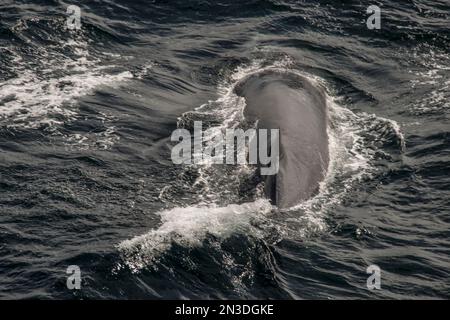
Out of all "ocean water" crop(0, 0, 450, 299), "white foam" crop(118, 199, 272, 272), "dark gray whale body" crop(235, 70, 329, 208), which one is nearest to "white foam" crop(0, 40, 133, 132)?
"ocean water" crop(0, 0, 450, 299)

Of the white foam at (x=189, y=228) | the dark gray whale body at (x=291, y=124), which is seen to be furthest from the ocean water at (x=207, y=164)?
the dark gray whale body at (x=291, y=124)

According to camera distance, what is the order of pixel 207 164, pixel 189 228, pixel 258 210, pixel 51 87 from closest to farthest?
pixel 189 228
pixel 258 210
pixel 207 164
pixel 51 87

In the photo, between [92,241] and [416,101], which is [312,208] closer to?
[92,241]

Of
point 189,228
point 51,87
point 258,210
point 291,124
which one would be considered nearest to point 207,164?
point 291,124

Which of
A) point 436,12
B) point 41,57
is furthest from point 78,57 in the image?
point 436,12

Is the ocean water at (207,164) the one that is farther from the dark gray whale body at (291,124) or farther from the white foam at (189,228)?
the dark gray whale body at (291,124)

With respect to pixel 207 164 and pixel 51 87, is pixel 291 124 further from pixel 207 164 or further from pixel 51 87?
pixel 51 87
